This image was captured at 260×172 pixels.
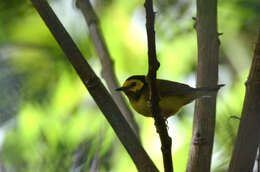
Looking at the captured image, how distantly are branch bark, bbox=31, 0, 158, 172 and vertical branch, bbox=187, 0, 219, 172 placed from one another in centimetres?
14

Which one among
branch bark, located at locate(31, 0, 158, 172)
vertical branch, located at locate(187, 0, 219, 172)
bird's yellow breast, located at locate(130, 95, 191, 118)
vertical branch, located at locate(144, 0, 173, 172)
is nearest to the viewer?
vertical branch, located at locate(144, 0, 173, 172)

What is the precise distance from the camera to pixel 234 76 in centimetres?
109

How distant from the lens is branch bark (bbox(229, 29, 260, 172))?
0.68 m

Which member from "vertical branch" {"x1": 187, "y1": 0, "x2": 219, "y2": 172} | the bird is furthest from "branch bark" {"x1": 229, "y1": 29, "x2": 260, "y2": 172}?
the bird

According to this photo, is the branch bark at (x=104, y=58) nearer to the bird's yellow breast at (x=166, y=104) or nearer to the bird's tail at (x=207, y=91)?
the bird's yellow breast at (x=166, y=104)

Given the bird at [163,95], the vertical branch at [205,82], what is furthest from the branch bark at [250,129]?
the bird at [163,95]

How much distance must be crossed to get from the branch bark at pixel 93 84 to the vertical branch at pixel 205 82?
143 millimetres

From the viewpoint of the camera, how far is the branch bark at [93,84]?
0.66 m

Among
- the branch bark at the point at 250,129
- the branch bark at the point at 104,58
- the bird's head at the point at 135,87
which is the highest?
the branch bark at the point at 104,58

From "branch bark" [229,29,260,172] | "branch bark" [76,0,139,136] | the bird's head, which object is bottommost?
"branch bark" [229,29,260,172]

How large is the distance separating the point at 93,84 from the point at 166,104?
1.28 ft

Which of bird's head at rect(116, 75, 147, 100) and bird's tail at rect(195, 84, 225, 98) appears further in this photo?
bird's head at rect(116, 75, 147, 100)

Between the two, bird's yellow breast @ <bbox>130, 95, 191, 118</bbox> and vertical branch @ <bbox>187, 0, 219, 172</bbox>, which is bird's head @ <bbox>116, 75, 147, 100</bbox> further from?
vertical branch @ <bbox>187, 0, 219, 172</bbox>

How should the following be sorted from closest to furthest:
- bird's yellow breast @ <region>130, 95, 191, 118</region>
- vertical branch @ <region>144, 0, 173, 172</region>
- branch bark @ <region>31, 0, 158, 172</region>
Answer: vertical branch @ <region>144, 0, 173, 172</region> → branch bark @ <region>31, 0, 158, 172</region> → bird's yellow breast @ <region>130, 95, 191, 118</region>
